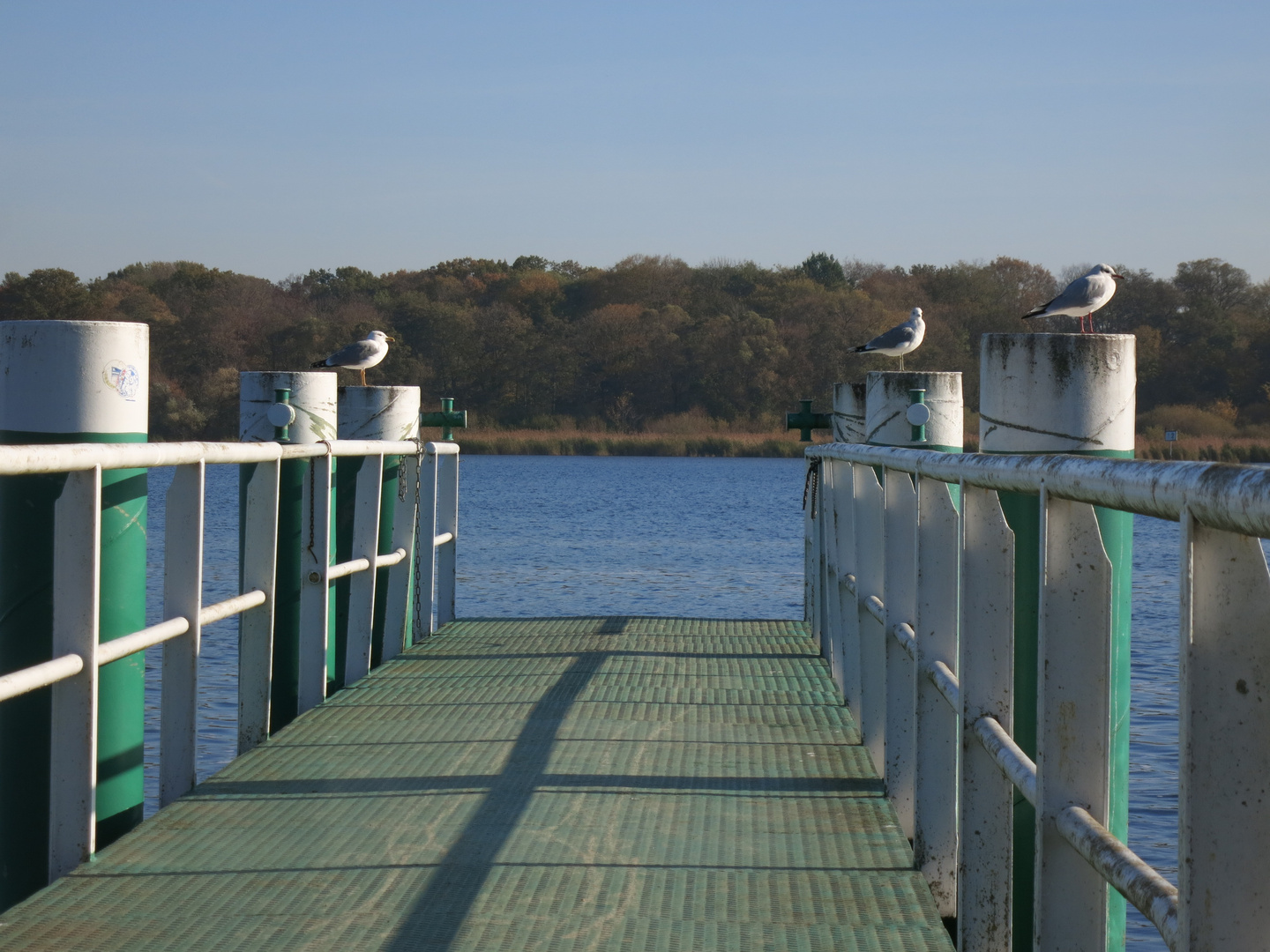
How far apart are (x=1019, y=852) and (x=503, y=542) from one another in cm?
2693

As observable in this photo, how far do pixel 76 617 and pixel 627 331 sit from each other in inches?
2968

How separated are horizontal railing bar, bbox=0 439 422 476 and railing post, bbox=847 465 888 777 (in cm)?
212

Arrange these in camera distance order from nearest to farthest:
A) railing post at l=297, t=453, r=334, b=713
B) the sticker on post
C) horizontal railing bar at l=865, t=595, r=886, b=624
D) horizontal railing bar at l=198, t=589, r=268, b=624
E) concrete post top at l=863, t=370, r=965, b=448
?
the sticker on post → horizontal railing bar at l=198, t=589, r=268, b=624 → horizontal railing bar at l=865, t=595, r=886, b=624 → railing post at l=297, t=453, r=334, b=713 → concrete post top at l=863, t=370, r=965, b=448

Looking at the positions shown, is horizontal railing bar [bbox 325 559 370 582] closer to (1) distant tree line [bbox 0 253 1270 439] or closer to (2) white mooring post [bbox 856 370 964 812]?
(2) white mooring post [bbox 856 370 964 812]

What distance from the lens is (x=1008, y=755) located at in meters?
2.67

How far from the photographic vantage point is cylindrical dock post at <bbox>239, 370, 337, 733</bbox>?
5.74 meters

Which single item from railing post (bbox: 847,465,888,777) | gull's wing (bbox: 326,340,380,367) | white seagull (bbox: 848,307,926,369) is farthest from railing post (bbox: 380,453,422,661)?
white seagull (bbox: 848,307,926,369)

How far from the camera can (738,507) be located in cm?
4431

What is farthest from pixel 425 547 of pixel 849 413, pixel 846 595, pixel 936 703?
pixel 936 703

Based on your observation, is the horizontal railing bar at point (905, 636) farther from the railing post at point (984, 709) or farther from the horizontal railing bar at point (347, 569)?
the horizontal railing bar at point (347, 569)

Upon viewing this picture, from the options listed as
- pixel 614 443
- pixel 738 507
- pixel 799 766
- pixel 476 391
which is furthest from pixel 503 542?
pixel 476 391

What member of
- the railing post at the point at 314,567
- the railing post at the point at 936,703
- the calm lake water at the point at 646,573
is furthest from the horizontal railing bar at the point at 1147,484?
the calm lake water at the point at 646,573

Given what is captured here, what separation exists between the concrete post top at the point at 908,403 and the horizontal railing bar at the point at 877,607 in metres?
1.33

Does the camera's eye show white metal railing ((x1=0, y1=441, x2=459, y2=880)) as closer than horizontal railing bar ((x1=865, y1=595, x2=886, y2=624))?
Yes
